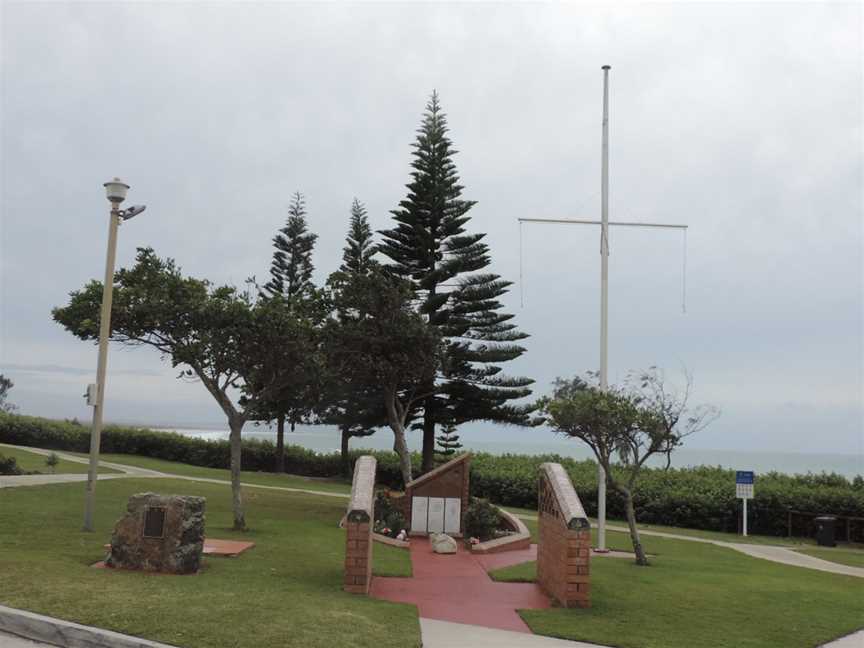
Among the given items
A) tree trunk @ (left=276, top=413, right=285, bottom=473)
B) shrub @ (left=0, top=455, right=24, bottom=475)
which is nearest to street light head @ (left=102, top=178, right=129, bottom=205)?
shrub @ (left=0, top=455, right=24, bottom=475)

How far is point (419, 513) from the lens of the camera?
1309 cm

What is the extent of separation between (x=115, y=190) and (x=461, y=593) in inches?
285

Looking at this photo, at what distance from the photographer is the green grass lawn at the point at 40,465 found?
1876 centimetres

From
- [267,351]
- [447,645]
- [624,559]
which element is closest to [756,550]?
[624,559]

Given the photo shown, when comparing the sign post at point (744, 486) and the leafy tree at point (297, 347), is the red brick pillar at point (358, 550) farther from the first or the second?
the sign post at point (744, 486)

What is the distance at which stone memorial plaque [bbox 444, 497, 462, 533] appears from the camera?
1305cm

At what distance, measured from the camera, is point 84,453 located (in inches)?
1133

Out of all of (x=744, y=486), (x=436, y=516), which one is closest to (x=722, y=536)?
(x=744, y=486)

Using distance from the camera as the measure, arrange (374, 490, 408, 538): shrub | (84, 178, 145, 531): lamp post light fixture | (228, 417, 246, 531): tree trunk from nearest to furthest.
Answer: (84, 178, 145, 531): lamp post light fixture
(228, 417, 246, 531): tree trunk
(374, 490, 408, 538): shrub

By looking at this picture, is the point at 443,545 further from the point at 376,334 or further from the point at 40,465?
the point at 40,465

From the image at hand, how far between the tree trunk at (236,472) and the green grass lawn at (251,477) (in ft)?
31.5

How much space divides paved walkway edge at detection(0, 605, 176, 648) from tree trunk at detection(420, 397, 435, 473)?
61.0 ft

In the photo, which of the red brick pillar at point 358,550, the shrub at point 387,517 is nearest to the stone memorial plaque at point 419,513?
the shrub at point 387,517

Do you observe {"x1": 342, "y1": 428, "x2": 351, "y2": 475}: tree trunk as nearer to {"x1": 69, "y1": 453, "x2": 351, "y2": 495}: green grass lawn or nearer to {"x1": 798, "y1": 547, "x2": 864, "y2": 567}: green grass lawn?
{"x1": 69, "y1": 453, "x2": 351, "y2": 495}: green grass lawn
